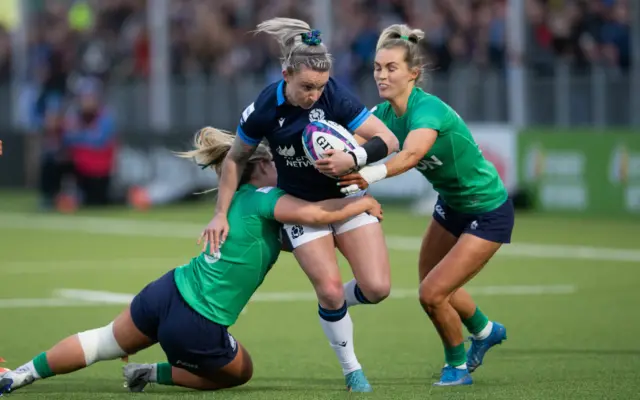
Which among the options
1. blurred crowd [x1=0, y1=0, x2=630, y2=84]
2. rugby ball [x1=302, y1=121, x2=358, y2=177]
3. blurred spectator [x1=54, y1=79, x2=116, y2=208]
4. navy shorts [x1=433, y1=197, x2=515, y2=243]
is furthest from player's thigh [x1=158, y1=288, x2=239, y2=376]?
blurred spectator [x1=54, y1=79, x2=116, y2=208]

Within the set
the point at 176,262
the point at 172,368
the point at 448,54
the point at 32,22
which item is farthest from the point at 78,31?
Answer: the point at 172,368

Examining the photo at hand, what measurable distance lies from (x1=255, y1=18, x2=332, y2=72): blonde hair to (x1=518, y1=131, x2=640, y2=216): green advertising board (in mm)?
12258

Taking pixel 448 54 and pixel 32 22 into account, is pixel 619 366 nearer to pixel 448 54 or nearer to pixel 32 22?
pixel 448 54

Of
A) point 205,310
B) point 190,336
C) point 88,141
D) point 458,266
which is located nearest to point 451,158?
point 458,266

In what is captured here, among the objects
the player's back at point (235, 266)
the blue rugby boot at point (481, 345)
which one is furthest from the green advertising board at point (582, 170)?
the player's back at point (235, 266)

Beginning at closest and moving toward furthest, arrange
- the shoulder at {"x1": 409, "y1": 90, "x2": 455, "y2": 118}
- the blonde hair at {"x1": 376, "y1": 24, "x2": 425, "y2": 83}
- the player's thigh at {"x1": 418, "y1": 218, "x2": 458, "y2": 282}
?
the shoulder at {"x1": 409, "y1": 90, "x2": 455, "y2": 118}, the blonde hair at {"x1": 376, "y1": 24, "x2": 425, "y2": 83}, the player's thigh at {"x1": 418, "y1": 218, "x2": 458, "y2": 282}

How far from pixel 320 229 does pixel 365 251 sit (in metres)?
0.30

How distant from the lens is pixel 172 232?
64.8 feet

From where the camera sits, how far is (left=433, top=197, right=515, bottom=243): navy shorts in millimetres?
8391

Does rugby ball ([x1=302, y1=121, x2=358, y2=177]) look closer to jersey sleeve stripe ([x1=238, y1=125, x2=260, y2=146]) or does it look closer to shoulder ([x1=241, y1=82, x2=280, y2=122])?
shoulder ([x1=241, y1=82, x2=280, y2=122])

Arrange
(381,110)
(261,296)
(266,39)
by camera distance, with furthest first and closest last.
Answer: (266,39)
(261,296)
(381,110)

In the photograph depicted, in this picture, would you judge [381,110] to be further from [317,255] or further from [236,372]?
[236,372]

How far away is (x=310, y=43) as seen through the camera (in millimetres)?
7758

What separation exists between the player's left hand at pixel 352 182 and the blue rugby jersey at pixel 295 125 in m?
0.31
